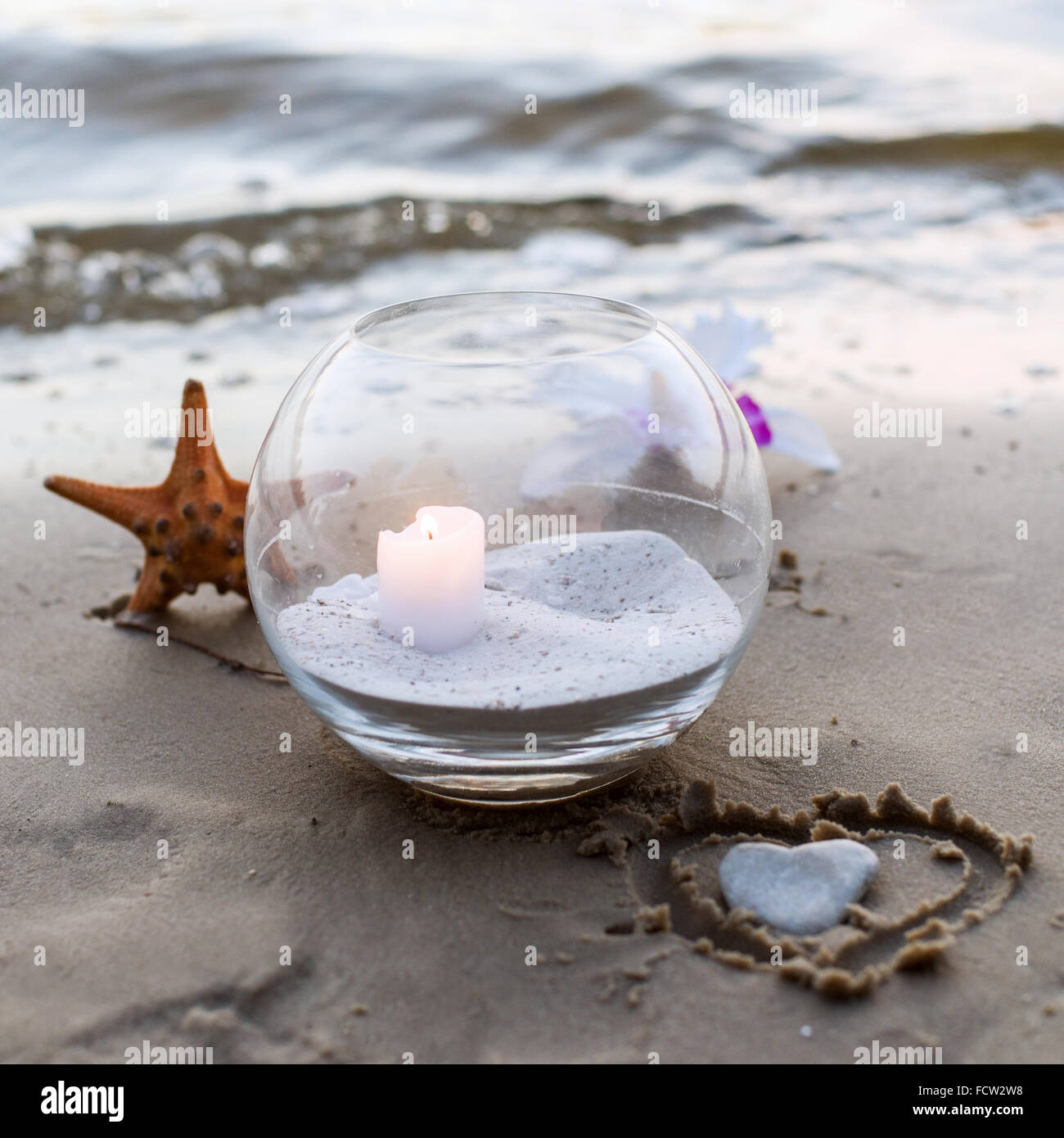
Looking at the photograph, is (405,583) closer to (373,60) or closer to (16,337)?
(16,337)

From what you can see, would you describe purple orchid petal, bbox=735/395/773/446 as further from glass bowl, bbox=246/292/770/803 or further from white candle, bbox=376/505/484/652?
white candle, bbox=376/505/484/652

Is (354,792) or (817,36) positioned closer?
(354,792)

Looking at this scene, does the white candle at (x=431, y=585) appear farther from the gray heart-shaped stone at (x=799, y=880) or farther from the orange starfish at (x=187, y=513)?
the orange starfish at (x=187, y=513)

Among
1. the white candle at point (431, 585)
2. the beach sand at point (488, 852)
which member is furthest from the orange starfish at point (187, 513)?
the white candle at point (431, 585)

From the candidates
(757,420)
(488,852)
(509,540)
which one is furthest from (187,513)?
(757,420)

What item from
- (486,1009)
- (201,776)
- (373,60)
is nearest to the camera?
(486,1009)

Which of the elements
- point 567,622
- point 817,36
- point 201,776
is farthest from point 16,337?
point 817,36

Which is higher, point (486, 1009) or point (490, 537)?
point (490, 537)
